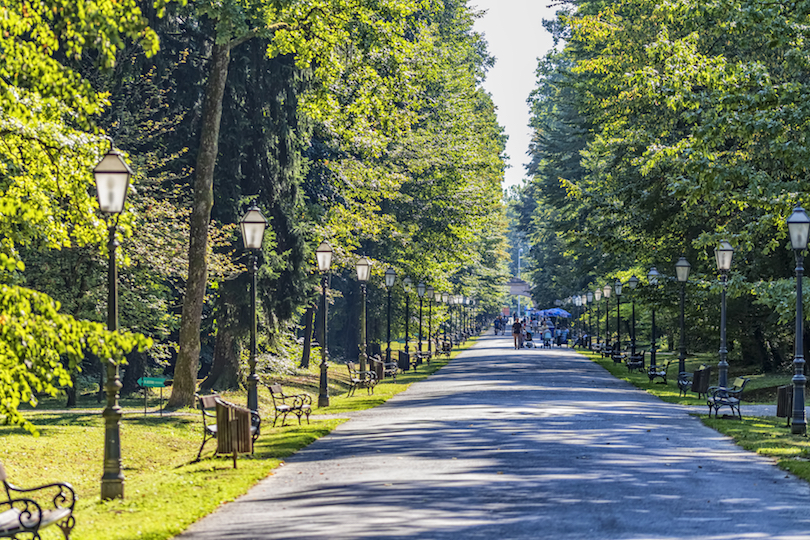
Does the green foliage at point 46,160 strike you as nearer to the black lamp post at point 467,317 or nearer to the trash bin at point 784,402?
→ the trash bin at point 784,402

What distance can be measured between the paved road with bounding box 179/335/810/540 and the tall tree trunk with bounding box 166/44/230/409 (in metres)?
5.01

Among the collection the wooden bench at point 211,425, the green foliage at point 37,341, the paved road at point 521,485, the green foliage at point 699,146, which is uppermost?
the green foliage at point 699,146

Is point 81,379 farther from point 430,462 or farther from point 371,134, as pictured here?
point 430,462

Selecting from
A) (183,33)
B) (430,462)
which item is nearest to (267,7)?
(183,33)

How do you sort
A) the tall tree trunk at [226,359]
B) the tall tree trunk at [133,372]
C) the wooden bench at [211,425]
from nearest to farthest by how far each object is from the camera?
1. the wooden bench at [211,425]
2. the tall tree trunk at [226,359]
3. the tall tree trunk at [133,372]

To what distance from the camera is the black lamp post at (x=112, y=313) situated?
12.3m

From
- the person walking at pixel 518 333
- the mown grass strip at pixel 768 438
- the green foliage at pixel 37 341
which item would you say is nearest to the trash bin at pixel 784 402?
the mown grass strip at pixel 768 438

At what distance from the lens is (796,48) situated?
65.5 feet

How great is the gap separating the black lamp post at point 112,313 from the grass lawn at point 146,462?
278mm

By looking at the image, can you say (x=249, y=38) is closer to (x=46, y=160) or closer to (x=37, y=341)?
(x=46, y=160)

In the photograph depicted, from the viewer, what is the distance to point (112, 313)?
489 inches

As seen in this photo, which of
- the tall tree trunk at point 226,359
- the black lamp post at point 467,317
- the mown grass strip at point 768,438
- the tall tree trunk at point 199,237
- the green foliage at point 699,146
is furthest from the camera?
the black lamp post at point 467,317

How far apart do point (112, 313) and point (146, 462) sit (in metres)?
5.56

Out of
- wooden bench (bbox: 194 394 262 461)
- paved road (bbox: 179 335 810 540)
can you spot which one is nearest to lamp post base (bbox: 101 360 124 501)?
paved road (bbox: 179 335 810 540)
